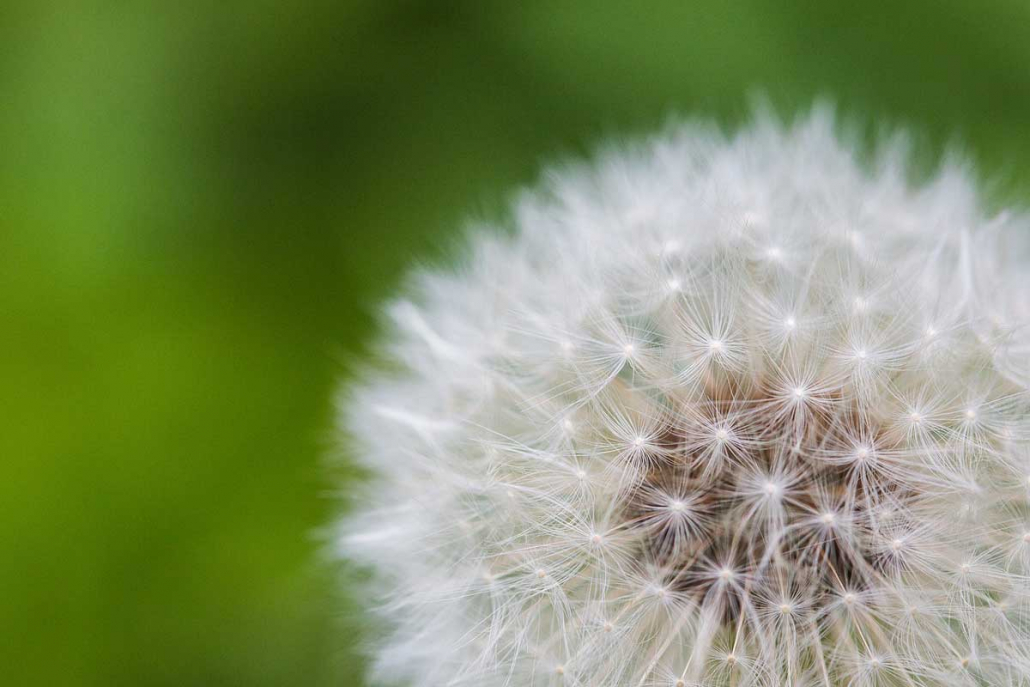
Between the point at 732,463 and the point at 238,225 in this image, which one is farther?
the point at 238,225

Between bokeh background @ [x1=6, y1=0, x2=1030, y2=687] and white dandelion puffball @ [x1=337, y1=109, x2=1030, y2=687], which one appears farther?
bokeh background @ [x1=6, y1=0, x2=1030, y2=687]

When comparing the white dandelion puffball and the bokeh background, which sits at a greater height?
the bokeh background

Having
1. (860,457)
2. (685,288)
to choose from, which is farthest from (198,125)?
(860,457)

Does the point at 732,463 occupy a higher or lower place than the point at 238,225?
lower
